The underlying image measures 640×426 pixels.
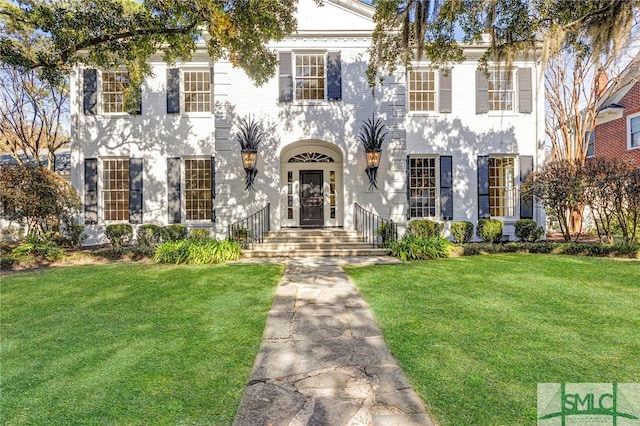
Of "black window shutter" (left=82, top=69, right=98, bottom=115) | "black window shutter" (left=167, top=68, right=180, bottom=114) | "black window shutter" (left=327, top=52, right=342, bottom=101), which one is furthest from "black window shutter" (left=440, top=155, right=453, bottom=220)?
"black window shutter" (left=82, top=69, right=98, bottom=115)

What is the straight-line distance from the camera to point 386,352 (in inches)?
127

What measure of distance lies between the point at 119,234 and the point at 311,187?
6.40m

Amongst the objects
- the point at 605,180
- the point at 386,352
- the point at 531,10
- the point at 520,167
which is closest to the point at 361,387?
the point at 386,352

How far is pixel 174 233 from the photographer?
1083 centimetres

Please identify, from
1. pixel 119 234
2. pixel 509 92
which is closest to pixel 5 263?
pixel 119 234

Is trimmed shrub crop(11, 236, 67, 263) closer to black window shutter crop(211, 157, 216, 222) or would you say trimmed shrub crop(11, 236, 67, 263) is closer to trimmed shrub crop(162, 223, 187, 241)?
trimmed shrub crop(162, 223, 187, 241)

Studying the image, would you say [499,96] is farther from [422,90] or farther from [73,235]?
→ [73,235]

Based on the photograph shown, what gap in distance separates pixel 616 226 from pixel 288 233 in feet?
34.1

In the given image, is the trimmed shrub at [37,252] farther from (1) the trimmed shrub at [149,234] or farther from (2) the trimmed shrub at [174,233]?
(2) the trimmed shrub at [174,233]

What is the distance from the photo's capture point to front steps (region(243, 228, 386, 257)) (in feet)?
29.6

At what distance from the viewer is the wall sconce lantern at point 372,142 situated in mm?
10305

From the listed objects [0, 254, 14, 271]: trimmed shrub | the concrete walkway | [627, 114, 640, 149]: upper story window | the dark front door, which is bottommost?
the concrete walkway

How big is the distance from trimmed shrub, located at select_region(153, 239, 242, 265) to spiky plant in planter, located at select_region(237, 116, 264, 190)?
9.16 ft

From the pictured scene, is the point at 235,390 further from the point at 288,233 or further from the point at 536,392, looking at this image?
the point at 288,233
